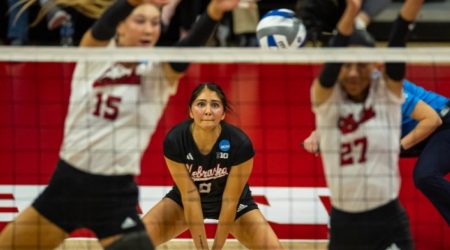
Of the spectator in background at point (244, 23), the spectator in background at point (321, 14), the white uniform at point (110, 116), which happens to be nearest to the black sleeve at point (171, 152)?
the white uniform at point (110, 116)

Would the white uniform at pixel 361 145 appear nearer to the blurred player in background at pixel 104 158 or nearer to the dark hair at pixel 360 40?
the dark hair at pixel 360 40

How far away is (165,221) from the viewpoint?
16.4ft

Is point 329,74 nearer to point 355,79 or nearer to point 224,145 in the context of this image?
point 355,79

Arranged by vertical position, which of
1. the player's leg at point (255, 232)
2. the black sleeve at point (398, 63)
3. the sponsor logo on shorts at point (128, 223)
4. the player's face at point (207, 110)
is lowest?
the player's leg at point (255, 232)

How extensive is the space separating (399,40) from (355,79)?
1.06 ft

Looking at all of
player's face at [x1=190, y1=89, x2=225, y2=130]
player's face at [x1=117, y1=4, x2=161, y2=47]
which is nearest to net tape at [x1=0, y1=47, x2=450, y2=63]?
player's face at [x1=117, y1=4, x2=161, y2=47]

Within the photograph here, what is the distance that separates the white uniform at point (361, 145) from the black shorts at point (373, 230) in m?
0.04

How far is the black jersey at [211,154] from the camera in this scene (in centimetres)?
492

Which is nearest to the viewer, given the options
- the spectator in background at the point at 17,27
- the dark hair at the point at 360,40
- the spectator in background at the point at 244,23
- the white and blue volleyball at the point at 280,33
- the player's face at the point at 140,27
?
the player's face at the point at 140,27

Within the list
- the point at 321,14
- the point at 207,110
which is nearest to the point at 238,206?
the point at 207,110

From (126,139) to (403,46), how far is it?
1577mm

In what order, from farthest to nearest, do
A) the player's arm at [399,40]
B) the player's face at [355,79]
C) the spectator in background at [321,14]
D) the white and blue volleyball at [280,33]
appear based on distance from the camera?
the spectator in background at [321,14] < the white and blue volleyball at [280,33] < the player's face at [355,79] < the player's arm at [399,40]

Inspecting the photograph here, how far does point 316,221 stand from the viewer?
Answer: 19.0 feet

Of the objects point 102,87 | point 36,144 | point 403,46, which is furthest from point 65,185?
point 36,144
